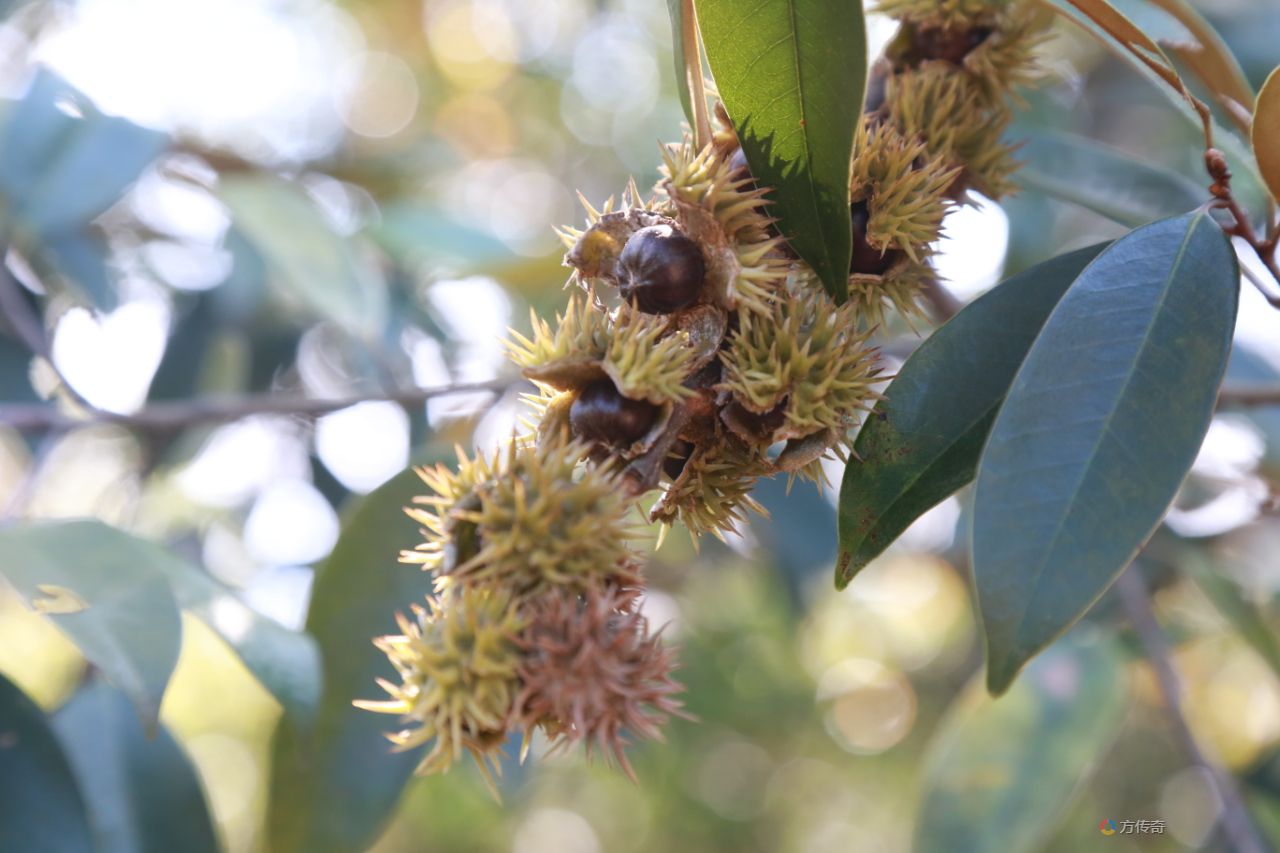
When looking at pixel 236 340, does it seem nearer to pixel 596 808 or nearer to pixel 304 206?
pixel 304 206

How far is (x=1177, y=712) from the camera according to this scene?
6.28 ft

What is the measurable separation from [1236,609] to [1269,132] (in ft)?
4.26

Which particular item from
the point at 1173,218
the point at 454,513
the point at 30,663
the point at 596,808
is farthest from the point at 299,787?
the point at 596,808

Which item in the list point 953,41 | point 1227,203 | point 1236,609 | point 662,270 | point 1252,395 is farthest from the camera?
point 1236,609

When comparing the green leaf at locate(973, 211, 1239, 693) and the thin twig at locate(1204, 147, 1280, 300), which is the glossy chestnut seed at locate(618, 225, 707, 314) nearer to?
the green leaf at locate(973, 211, 1239, 693)

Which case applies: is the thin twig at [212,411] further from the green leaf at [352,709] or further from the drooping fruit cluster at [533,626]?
the drooping fruit cluster at [533,626]

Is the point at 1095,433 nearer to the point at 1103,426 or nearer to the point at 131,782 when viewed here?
the point at 1103,426

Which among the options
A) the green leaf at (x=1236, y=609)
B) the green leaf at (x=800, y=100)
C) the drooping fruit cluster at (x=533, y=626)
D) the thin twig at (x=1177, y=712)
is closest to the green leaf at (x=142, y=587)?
the drooping fruit cluster at (x=533, y=626)

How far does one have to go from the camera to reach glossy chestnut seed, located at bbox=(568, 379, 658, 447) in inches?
35.2

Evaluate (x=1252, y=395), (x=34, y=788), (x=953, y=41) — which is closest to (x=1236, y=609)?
(x=1252, y=395)

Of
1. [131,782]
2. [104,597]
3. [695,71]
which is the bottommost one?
[131,782]

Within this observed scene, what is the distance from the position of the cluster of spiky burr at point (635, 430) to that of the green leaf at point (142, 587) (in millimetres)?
454

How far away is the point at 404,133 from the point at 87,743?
3.38m

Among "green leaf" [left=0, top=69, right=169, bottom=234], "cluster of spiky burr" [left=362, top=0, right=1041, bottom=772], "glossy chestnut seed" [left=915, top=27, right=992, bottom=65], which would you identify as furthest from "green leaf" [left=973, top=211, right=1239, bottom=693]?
"green leaf" [left=0, top=69, right=169, bottom=234]
